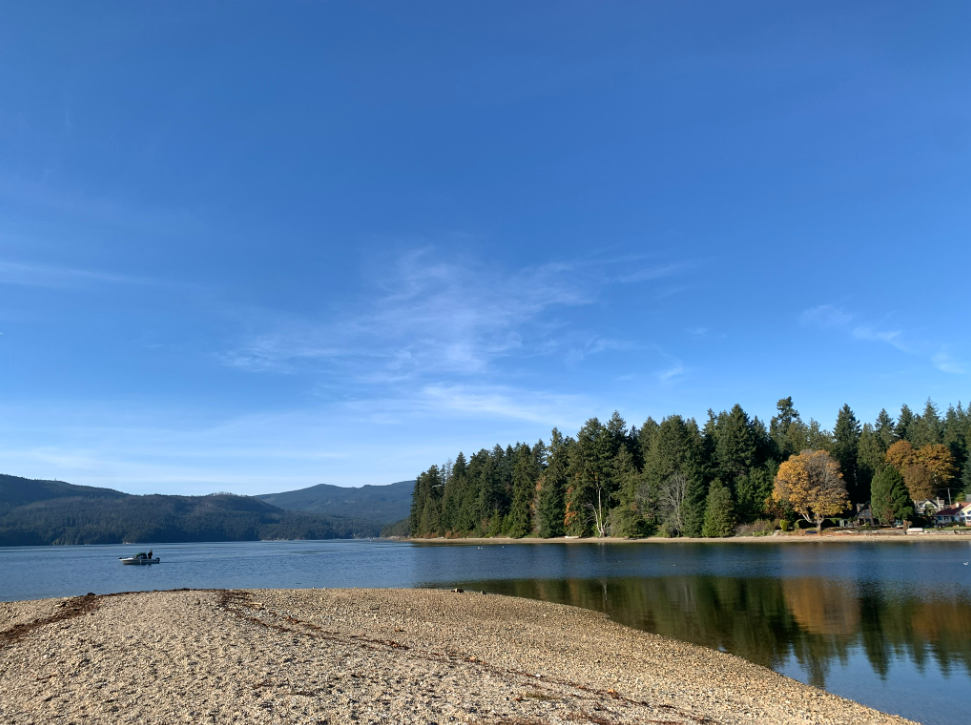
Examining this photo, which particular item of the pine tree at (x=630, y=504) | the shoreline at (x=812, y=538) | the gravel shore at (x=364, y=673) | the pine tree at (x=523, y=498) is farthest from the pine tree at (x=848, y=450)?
the gravel shore at (x=364, y=673)

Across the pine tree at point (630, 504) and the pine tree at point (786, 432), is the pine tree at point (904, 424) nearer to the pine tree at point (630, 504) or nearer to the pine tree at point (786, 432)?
the pine tree at point (786, 432)

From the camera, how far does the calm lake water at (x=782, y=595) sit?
1747cm

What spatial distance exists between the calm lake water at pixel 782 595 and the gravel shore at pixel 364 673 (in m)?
2.31

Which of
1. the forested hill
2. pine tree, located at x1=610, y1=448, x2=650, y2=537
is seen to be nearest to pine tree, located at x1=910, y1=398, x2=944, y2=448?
the forested hill

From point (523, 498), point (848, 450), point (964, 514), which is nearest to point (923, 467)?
point (964, 514)

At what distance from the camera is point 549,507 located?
110188mm

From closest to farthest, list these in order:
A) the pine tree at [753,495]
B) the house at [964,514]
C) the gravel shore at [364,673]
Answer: the gravel shore at [364,673] < the house at [964,514] < the pine tree at [753,495]

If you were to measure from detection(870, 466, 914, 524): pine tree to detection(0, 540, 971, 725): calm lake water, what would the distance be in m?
24.2

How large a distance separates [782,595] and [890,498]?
72105mm

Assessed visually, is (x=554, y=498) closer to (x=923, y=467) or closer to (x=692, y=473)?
(x=692, y=473)

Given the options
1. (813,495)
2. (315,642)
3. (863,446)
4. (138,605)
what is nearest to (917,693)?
(315,642)

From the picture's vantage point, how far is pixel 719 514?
88.2 meters

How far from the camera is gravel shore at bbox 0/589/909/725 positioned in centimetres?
1104

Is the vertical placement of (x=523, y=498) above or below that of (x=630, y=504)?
above
